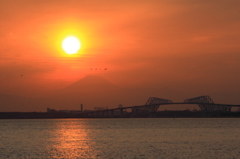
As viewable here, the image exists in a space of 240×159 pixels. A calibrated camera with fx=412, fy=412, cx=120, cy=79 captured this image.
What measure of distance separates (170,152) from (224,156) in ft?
25.2

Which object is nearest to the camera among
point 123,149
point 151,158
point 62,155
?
point 151,158

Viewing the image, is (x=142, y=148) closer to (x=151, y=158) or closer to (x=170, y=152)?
(x=170, y=152)

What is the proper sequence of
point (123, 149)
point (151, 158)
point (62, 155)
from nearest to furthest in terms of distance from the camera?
1. point (151, 158)
2. point (62, 155)
3. point (123, 149)

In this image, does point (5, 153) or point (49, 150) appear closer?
point (5, 153)

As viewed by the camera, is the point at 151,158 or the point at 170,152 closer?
the point at 151,158

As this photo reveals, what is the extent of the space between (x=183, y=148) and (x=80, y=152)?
15.1 meters

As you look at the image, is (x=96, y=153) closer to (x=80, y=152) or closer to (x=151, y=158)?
(x=80, y=152)

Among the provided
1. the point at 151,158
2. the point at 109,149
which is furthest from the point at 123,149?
the point at 151,158

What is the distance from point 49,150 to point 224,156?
82.0 ft

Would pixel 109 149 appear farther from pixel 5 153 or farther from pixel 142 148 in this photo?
pixel 5 153

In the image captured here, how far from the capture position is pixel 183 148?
198ft

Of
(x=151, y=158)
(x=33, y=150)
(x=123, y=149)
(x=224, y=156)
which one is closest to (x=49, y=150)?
(x=33, y=150)

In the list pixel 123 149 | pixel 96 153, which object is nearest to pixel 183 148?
pixel 123 149

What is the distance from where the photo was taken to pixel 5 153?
56.1 metres
